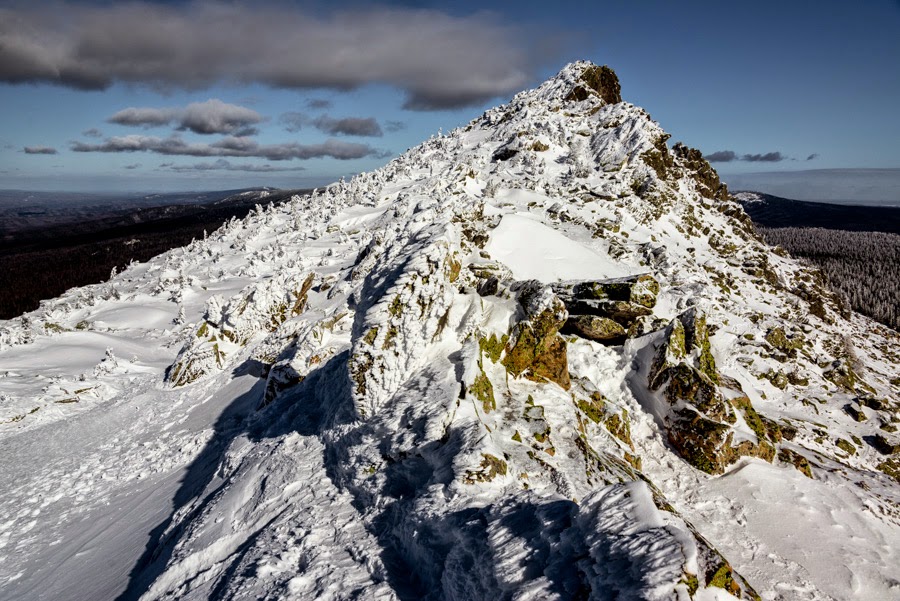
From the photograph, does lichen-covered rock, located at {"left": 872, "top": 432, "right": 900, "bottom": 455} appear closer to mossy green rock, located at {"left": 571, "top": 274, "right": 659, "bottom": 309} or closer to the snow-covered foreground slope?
the snow-covered foreground slope

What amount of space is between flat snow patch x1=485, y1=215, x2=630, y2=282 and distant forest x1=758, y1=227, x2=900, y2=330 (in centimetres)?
7251

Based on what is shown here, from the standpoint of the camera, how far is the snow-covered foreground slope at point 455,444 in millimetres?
6273

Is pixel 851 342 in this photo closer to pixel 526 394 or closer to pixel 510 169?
pixel 510 169

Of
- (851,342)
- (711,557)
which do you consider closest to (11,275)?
(711,557)

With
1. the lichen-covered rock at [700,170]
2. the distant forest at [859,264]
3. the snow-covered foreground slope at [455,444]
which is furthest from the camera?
the distant forest at [859,264]

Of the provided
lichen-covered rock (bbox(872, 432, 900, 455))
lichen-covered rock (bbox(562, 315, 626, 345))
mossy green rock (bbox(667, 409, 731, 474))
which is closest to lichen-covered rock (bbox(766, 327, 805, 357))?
lichen-covered rock (bbox(872, 432, 900, 455))

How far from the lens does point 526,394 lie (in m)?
10.1

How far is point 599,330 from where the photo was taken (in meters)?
13.1

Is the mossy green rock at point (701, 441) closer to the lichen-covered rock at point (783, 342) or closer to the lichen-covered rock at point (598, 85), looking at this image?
the lichen-covered rock at point (783, 342)

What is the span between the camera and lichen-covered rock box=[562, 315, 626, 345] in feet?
42.9

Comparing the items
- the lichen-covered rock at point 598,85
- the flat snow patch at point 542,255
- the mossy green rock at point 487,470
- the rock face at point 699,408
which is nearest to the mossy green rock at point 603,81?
the lichen-covered rock at point 598,85

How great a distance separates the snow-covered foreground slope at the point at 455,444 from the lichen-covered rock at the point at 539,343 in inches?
2.3

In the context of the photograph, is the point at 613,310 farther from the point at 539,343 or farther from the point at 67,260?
the point at 67,260

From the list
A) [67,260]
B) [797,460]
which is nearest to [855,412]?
[797,460]
